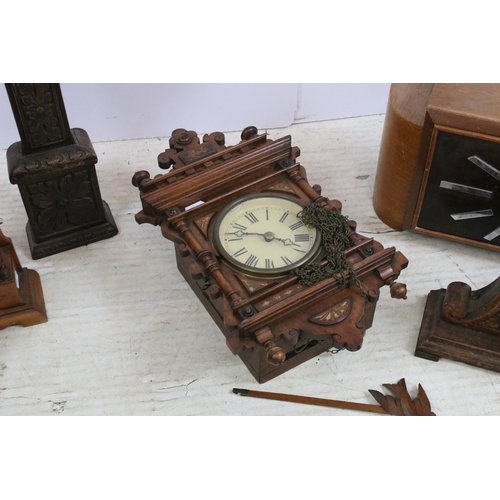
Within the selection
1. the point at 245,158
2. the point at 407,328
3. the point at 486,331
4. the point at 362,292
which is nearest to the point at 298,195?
the point at 245,158

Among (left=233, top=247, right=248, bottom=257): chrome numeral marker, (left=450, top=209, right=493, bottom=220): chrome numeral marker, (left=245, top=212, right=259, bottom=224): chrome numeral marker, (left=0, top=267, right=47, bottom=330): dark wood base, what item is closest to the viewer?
(left=233, top=247, right=248, bottom=257): chrome numeral marker

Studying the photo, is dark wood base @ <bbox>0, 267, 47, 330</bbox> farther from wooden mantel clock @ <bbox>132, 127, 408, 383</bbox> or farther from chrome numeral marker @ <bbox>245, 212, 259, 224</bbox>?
chrome numeral marker @ <bbox>245, 212, 259, 224</bbox>

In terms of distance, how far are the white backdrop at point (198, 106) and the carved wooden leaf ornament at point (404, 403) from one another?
4.59 feet

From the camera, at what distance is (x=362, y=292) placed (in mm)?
2482

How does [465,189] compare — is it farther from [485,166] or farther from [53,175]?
[53,175]

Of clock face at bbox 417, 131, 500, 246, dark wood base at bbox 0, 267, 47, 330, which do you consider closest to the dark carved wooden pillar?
dark wood base at bbox 0, 267, 47, 330

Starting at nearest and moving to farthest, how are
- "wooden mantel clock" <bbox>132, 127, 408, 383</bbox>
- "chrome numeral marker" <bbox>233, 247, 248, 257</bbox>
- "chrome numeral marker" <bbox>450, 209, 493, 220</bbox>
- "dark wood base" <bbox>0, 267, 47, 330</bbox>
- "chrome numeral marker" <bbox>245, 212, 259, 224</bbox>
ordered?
"wooden mantel clock" <bbox>132, 127, 408, 383</bbox>
"chrome numeral marker" <bbox>233, 247, 248, 257</bbox>
"chrome numeral marker" <bbox>245, 212, 259, 224</bbox>
"dark wood base" <bbox>0, 267, 47, 330</bbox>
"chrome numeral marker" <bbox>450, 209, 493, 220</bbox>

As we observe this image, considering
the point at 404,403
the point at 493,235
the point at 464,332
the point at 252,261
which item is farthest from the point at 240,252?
the point at 493,235

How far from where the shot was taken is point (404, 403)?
8.49 ft

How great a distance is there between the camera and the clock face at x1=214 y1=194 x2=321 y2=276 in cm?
252

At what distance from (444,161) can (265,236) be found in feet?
2.32

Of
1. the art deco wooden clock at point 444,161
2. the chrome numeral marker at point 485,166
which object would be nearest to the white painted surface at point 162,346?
the art deco wooden clock at point 444,161

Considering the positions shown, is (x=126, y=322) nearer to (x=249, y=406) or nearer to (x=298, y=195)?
(x=249, y=406)

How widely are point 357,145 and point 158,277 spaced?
108 centimetres
